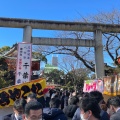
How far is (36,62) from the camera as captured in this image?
60.1 ft

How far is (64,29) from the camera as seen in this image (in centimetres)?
1339

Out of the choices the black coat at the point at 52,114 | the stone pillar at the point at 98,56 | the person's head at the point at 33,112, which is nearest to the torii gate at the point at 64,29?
the stone pillar at the point at 98,56

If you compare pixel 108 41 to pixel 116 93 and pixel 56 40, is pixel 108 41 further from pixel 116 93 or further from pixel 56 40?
pixel 116 93

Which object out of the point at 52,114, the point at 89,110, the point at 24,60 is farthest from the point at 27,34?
the point at 89,110

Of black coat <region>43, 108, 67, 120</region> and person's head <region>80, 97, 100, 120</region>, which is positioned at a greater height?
person's head <region>80, 97, 100, 120</region>

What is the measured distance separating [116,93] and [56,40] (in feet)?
16.5

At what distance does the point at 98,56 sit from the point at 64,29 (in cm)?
234

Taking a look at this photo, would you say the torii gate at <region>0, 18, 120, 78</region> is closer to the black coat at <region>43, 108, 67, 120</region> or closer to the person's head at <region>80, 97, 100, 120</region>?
the black coat at <region>43, 108, 67, 120</region>

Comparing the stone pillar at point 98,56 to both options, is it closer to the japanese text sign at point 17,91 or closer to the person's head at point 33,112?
the japanese text sign at point 17,91

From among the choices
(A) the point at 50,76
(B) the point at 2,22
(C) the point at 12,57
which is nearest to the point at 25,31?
(B) the point at 2,22

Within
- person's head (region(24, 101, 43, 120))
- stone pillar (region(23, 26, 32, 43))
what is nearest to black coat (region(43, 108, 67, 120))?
person's head (region(24, 101, 43, 120))

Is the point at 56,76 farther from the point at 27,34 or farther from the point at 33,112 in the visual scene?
the point at 33,112

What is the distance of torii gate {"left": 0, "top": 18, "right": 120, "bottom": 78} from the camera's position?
12750 millimetres

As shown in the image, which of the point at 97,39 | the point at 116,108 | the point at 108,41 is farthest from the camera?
the point at 108,41
